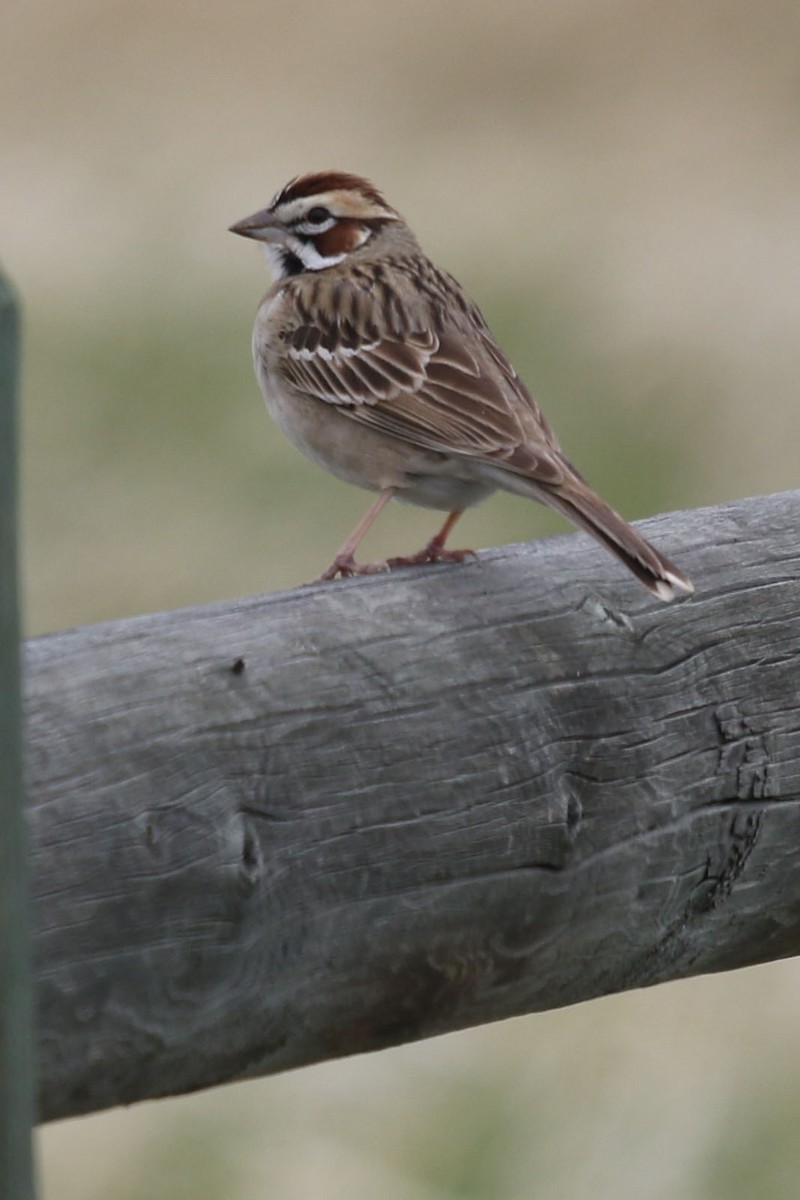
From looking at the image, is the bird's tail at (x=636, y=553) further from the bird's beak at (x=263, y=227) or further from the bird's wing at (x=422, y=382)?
the bird's beak at (x=263, y=227)

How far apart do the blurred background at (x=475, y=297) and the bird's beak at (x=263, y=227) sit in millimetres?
2249

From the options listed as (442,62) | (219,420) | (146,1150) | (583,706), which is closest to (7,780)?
(583,706)

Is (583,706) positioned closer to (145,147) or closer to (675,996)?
(675,996)

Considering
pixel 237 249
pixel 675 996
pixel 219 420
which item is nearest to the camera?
pixel 675 996

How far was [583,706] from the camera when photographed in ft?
9.14

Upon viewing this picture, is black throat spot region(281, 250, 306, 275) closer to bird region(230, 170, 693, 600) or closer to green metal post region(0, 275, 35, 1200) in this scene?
bird region(230, 170, 693, 600)

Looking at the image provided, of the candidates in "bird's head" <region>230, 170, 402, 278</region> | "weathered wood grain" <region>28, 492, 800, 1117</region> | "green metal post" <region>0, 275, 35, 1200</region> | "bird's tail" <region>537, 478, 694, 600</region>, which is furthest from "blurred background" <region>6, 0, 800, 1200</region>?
"green metal post" <region>0, 275, 35, 1200</region>

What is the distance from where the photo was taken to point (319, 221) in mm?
5055

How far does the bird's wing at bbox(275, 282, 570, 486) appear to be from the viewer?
4172 millimetres

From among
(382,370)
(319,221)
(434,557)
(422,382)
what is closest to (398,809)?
(434,557)

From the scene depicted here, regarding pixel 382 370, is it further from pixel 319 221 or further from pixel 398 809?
pixel 398 809

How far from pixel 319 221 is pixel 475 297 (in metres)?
5.14

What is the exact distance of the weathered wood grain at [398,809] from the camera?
228cm

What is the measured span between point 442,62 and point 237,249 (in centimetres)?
281
